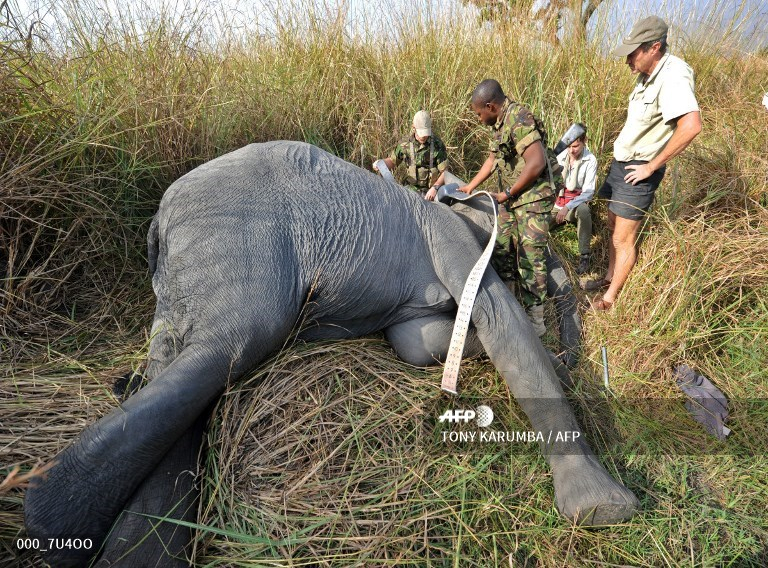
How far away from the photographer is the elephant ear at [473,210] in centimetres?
281

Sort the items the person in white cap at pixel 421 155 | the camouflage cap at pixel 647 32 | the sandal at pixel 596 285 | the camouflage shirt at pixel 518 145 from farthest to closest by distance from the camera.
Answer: the person in white cap at pixel 421 155 → the sandal at pixel 596 285 → the camouflage shirt at pixel 518 145 → the camouflage cap at pixel 647 32

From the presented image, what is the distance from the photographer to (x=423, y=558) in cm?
155

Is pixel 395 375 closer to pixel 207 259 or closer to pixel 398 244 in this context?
pixel 398 244

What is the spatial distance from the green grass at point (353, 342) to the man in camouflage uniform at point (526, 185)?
0.41 meters

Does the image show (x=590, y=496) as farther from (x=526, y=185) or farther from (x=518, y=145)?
(x=518, y=145)

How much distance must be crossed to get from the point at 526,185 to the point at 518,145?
276 mm

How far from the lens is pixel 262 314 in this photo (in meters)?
1.82

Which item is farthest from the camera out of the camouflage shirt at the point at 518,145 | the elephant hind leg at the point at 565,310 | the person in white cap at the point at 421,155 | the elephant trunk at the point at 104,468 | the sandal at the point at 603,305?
the person in white cap at the point at 421,155

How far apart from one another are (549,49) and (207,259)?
4350 millimetres

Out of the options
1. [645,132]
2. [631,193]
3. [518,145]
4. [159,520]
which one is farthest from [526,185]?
[159,520]

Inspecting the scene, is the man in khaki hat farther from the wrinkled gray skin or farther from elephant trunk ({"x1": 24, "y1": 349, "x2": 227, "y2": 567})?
elephant trunk ({"x1": 24, "y1": 349, "x2": 227, "y2": 567})

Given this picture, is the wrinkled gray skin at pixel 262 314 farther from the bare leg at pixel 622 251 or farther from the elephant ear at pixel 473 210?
the bare leg at pixel 622 251

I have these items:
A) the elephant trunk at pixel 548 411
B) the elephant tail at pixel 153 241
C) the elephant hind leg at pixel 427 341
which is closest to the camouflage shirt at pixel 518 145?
the elephant trunk at pixel 548 411

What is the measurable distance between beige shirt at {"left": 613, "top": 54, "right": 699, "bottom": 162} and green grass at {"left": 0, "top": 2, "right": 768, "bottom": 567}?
0.54m
